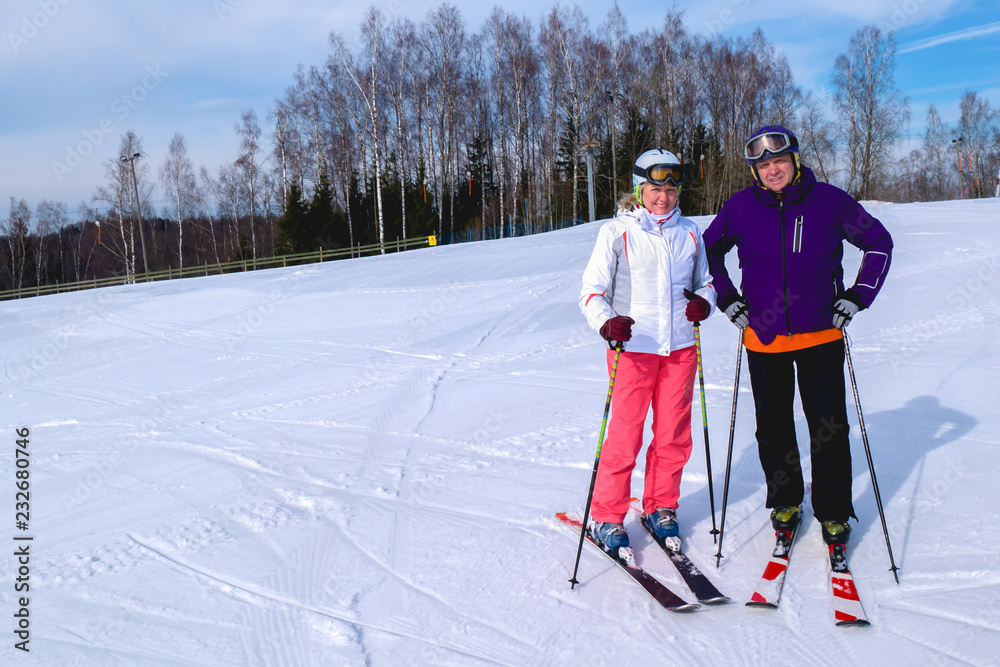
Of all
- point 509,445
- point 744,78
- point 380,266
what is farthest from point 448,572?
point 744,78

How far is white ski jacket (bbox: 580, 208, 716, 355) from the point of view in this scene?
282 cm

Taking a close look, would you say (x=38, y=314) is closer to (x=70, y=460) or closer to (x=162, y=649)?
(x=70, y=460)

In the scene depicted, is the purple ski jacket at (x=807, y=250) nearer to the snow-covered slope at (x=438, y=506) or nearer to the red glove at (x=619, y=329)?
the red glove at (x=619, y=329)

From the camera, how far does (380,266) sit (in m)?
13.6

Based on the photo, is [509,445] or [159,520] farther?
[509,445]

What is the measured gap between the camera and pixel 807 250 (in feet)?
9.11

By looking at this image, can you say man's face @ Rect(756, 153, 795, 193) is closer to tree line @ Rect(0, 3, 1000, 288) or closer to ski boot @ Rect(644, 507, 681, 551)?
ski boot @ Rect(644, 507, 681, 551)

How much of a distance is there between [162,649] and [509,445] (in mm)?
2475

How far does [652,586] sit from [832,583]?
0.69 meters

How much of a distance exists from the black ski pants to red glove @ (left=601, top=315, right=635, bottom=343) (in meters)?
0.67

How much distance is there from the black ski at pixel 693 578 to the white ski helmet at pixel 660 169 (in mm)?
1556

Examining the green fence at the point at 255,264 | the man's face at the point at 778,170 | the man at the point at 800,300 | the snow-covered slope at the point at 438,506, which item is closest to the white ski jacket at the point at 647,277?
the man at the point at 800,300

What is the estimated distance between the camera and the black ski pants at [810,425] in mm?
2807

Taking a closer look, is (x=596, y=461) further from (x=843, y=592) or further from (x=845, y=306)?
(x=845, y=306)
